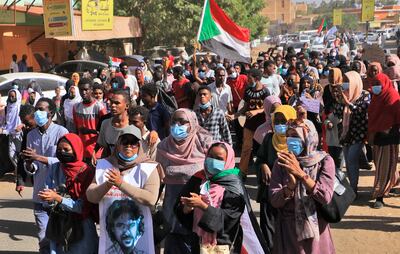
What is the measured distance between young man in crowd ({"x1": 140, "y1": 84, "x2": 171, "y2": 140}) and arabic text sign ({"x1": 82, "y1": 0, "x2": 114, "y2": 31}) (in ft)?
29.6

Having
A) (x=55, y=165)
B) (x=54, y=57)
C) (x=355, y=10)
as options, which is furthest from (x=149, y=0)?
(x=355, y=10)

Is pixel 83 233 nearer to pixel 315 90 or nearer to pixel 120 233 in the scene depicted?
pixel 120 233

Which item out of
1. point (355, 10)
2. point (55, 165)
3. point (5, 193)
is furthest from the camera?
point (355, 10)

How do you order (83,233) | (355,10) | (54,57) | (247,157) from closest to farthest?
(83,233) < (247,157) < (54,57) < (355,10)

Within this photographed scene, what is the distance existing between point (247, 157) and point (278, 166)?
14.1 ft

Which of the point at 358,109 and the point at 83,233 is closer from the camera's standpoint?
the point at 83,233

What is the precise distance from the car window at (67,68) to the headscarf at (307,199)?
1781 centimetres

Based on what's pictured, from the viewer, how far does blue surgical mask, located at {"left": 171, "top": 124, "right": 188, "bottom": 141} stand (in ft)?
15.5

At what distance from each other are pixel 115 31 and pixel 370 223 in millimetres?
20572

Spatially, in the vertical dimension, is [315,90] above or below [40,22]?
below

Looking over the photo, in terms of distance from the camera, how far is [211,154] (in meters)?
3.88

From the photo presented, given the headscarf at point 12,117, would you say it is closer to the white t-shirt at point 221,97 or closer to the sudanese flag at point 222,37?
the white t-shirt at point 221,97

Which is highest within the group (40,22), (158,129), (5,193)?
(40,22)

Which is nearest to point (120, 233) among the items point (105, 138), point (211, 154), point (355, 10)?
point (211, 154)
